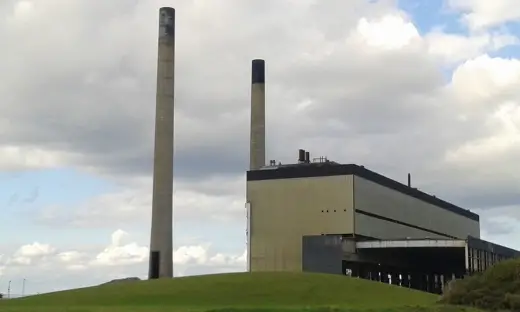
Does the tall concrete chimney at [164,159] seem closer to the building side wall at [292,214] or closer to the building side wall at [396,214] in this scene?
the building side wall at [292,214]

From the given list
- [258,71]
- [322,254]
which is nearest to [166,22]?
[258,71]

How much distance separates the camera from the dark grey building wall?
78.4m

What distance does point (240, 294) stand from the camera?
1908 inches

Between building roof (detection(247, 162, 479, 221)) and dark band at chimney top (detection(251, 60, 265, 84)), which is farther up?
dark band at chimney top (detection(251, 60, 265, 84))

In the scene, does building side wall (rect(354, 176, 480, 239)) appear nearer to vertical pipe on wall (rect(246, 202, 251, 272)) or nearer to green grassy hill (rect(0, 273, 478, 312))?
vertical pipe on wall (rect(246, 202, 251, 272))

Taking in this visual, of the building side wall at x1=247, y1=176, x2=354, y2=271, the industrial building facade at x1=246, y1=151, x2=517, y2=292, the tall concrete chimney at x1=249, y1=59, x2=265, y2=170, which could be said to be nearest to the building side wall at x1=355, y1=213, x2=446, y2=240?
the industrial building facade at x1=246, y1=151, x2=517, y2=292

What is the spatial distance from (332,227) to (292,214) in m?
4.77

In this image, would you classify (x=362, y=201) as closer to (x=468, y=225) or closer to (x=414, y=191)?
(x=414, y=191)

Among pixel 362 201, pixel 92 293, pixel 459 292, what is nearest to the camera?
pixel 459 292

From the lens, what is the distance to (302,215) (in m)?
84.2

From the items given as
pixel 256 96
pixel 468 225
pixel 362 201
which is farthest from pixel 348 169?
pixel 468 225

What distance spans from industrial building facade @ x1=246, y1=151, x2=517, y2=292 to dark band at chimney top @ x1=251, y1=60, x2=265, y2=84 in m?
14.4

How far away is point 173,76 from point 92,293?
1428 inches

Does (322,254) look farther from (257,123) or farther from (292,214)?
(257,123)
